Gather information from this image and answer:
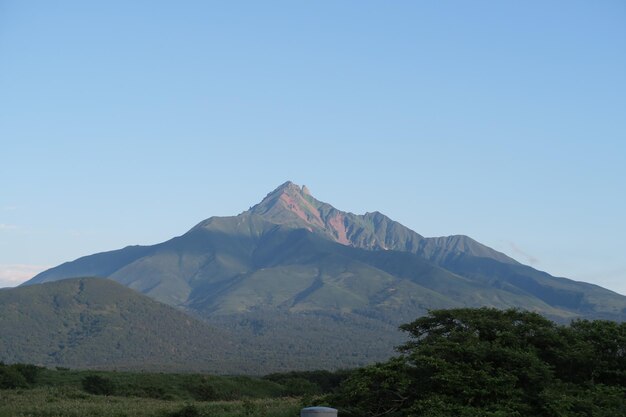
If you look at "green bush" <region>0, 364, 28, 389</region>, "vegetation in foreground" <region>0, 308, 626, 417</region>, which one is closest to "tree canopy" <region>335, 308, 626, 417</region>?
"vegetation in foreground" <region>0, 308, 626, 417</region>

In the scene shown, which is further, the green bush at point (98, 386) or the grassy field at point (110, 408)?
the green bush at point (98, 386)

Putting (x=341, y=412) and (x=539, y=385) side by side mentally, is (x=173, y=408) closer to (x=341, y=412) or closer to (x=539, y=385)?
(x=341, y=412)

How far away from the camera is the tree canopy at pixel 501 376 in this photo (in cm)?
3872

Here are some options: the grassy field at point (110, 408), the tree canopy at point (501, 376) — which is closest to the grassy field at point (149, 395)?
the grassy field at point (110, 408)

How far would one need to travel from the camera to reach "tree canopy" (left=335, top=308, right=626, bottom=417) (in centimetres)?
3872

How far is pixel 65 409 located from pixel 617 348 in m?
27.5

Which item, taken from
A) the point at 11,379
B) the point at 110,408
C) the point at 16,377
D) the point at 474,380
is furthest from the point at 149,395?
the point at 474,380

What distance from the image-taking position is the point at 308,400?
150ft

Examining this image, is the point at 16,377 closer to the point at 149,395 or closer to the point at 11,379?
the point at 11,379

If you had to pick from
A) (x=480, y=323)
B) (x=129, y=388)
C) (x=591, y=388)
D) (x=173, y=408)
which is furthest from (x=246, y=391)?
(x=591, y=388)

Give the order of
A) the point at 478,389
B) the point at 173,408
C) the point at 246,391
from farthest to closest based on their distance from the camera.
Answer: the point at 246,391 < the point at 173,408 < the point at 478,389

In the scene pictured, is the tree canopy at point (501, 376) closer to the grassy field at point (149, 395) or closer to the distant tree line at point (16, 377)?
the grassy field at point (149, 395)

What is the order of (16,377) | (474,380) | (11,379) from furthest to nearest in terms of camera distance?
(16,377)
(11,379)
(474,380)

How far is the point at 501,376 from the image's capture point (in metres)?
39.8
